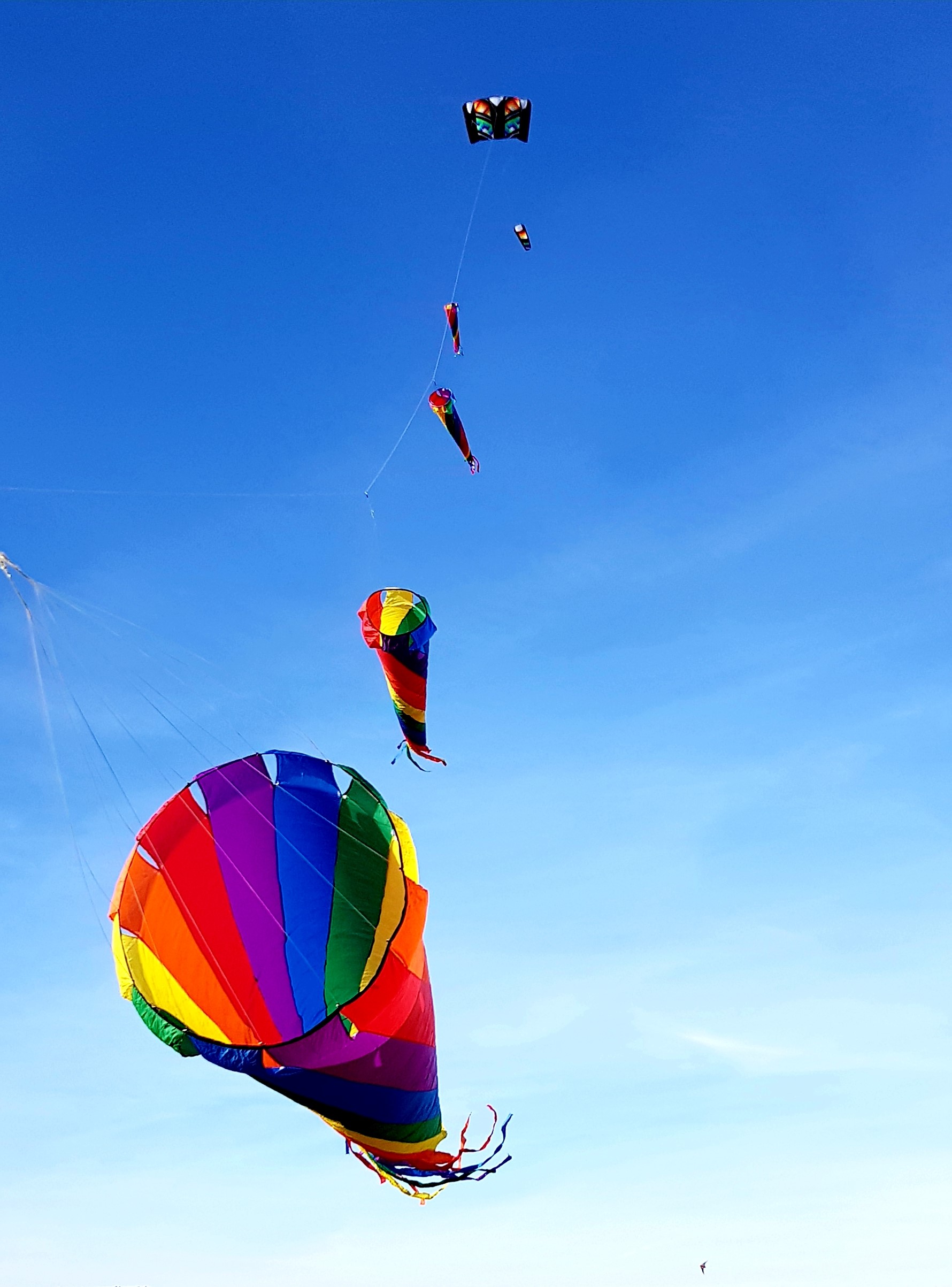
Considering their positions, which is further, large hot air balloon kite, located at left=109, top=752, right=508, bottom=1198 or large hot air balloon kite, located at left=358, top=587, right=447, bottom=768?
large hot air balloon kite, located at left=358, top=587, right=447, bottom=768

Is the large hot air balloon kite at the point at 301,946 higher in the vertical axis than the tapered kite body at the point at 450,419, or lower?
lower

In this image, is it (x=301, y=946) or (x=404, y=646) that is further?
(x=404, y=646)

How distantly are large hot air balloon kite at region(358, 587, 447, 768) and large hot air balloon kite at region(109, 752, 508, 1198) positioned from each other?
4618 mm

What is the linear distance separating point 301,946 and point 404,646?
6.49 m

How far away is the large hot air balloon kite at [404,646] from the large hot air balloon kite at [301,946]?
4.62 metres

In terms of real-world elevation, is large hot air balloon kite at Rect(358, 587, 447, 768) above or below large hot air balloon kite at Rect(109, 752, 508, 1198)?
above

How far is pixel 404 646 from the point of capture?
67.4 feet

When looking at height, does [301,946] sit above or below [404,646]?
below

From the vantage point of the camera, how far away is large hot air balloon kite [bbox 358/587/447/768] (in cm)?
2052

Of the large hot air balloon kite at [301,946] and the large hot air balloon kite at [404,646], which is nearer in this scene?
the large hot air balloon kite at [301,946]

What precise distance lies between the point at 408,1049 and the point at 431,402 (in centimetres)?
1174

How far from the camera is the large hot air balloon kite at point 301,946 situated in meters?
14.1

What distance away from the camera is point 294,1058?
1366cm

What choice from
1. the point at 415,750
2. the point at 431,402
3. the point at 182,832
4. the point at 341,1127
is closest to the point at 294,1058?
the point at 341,1127
